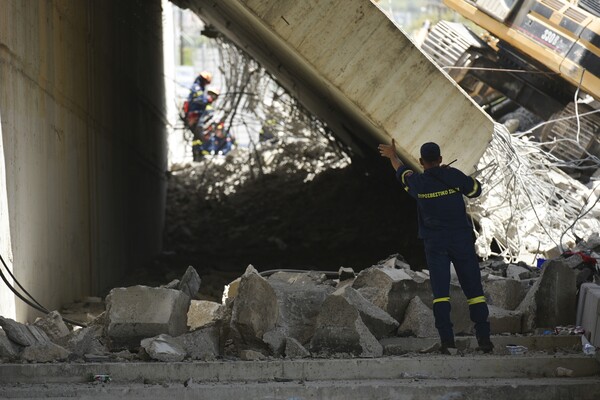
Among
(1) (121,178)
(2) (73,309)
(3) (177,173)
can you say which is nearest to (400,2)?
(3) (177,173)

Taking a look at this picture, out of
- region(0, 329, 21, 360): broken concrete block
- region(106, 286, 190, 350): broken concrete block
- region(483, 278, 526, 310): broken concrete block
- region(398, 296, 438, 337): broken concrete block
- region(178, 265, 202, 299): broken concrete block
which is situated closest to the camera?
region(0, 329, 21, 360): broken concrete block

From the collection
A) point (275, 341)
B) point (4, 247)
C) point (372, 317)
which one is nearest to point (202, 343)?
point (275, 341)

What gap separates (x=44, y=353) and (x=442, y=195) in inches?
107

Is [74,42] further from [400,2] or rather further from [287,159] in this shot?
[400,2]

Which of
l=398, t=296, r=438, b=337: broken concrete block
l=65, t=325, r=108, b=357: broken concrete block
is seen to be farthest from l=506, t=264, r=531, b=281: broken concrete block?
l=65, t=325, r=108, b=357: broken concrete block

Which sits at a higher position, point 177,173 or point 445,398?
point 177,173

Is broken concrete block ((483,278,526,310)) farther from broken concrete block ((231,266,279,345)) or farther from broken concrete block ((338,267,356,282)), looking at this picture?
broken concrete block ((231,266,279,345))

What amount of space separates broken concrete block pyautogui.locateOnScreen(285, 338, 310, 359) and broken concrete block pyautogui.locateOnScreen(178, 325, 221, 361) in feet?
1.54

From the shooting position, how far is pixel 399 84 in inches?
348

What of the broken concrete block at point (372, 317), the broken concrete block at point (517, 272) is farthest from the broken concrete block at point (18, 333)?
the broken concrete block at point (517, 272)

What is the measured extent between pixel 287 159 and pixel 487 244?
10.5m

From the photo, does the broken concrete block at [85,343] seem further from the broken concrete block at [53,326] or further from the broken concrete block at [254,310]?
the broken concrete block at [254,310]

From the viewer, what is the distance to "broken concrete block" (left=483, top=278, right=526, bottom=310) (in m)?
7.57

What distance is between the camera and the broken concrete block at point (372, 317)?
6.57 m
